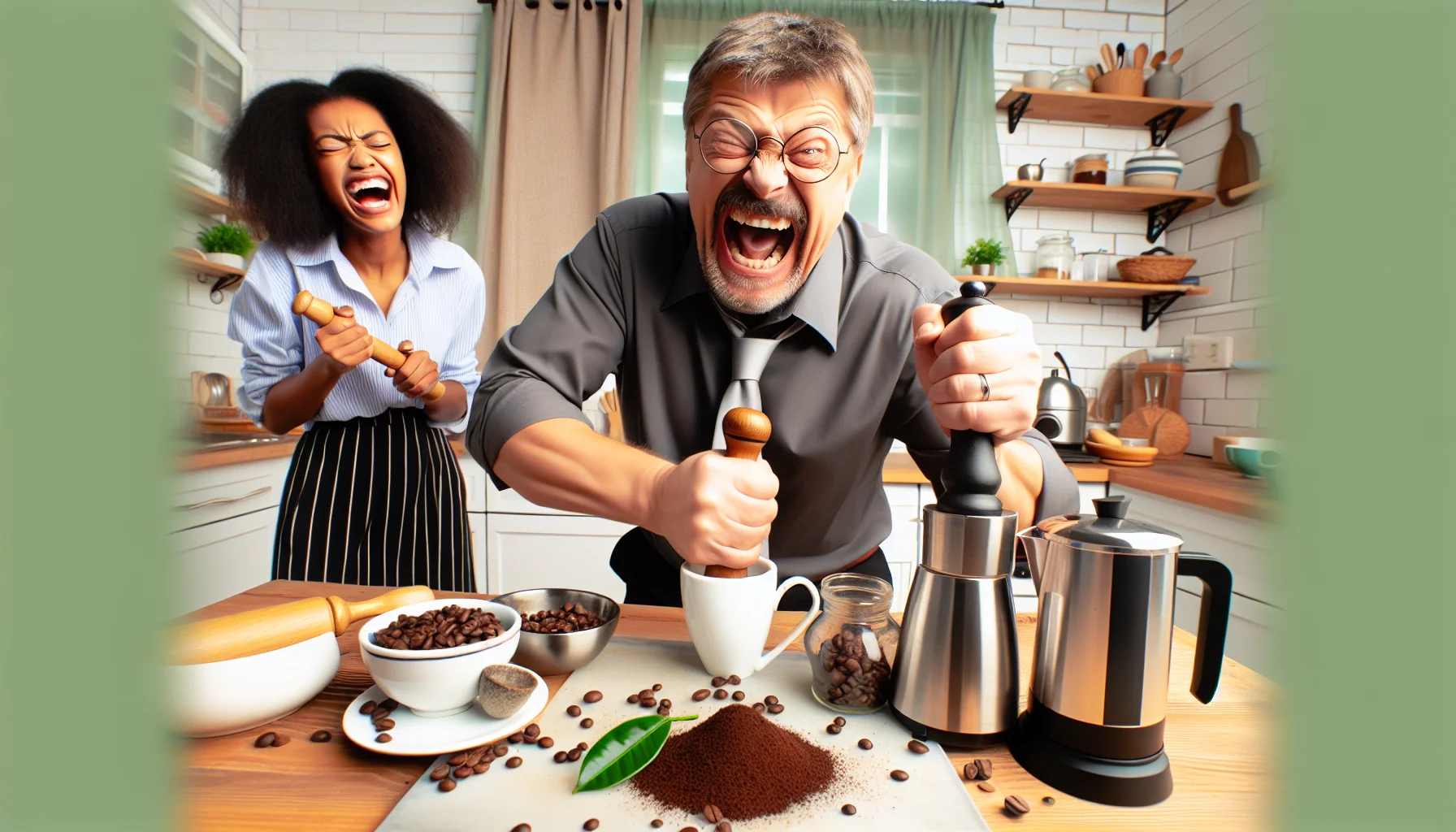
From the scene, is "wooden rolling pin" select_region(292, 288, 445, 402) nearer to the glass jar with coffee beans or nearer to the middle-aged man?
the middle-aged man

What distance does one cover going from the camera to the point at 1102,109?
2.63m

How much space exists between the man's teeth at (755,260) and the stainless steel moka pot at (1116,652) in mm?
678

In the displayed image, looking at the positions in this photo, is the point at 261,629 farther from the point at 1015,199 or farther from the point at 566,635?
the point at 1015,199

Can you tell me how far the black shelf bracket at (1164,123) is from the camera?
103 inches

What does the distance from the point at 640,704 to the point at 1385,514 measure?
55cm

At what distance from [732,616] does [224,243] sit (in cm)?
260

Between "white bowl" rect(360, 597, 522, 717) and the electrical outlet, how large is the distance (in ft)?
8.86

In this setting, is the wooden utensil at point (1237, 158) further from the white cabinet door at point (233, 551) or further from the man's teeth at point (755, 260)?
the white cabinet door at point (233, 551)

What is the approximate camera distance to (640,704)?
2.08 ft

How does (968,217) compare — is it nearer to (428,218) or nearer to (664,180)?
(664,180)

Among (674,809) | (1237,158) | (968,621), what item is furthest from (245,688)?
(1237,158)

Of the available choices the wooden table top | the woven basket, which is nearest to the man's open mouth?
the wooden table top

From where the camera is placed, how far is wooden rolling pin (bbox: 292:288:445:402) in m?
→ 1.16

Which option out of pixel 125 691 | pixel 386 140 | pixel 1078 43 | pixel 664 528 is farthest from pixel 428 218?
pixel 1078 43
